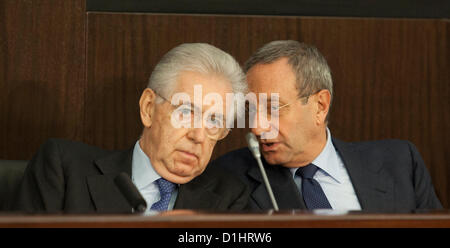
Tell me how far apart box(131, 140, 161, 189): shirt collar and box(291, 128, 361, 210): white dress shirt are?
22.4 inches

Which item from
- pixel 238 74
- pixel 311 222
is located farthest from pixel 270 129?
pixel 311 222

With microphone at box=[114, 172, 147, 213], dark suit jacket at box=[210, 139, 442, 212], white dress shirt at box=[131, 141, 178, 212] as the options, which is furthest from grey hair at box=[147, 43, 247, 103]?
microphone at box=[114, 172, 147, 213]

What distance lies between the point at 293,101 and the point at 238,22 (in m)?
0.51

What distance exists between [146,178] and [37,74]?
30.5 inches

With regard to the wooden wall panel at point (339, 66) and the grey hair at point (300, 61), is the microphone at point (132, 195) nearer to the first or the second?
the grey hair at point (300, 61)

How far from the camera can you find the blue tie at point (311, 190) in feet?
7.16

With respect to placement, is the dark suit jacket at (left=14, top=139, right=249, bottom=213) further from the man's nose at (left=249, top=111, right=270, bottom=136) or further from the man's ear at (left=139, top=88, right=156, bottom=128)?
the man's nose at (left=249, top=111, right=270, bottom=136)

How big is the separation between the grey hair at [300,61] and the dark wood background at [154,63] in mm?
277

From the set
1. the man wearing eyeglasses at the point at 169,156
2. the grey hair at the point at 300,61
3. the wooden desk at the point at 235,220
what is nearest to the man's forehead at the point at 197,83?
the man wearing eyeglasses at the point at 169,156

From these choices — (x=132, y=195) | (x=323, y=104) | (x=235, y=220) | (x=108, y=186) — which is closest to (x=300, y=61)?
(x=323, y=104)

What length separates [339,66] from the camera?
2.69m

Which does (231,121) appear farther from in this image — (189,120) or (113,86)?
(113,86)

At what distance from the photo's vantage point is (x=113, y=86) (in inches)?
100

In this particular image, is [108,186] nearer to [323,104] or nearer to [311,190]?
[311,190]
